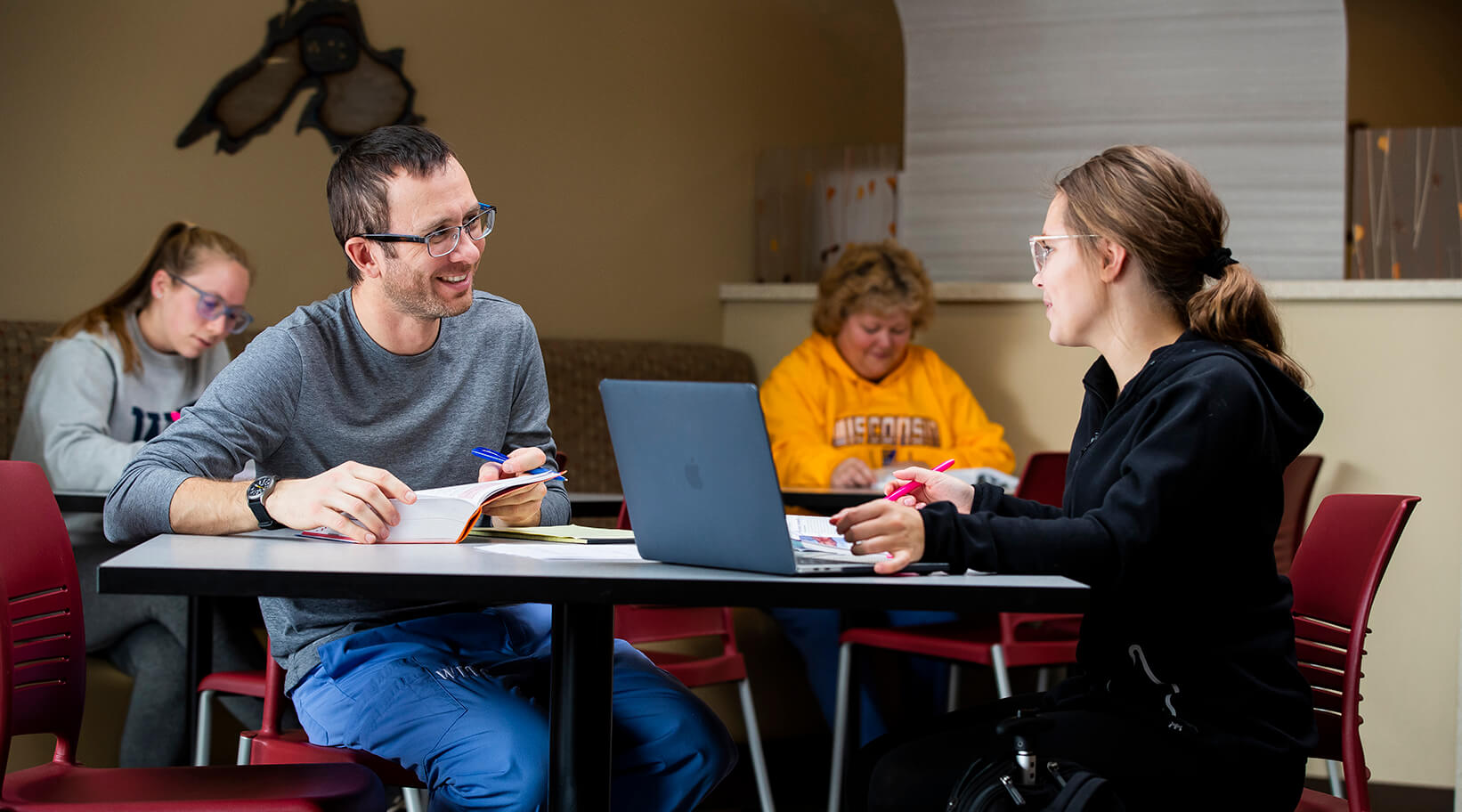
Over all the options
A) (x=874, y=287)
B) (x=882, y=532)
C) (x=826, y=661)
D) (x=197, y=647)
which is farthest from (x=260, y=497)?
(x=874, y=287)

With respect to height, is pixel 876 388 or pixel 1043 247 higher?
pixel 1043 247

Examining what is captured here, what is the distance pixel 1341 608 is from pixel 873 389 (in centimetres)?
226

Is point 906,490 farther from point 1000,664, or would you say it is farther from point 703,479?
point 1000,664

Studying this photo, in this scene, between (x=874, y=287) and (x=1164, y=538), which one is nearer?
(x=1164, y=538)

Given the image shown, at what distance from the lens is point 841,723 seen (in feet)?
9.86

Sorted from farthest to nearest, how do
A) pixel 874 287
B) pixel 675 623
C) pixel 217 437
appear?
1. pixel 874 287
2. pixel 675 623
3. pixel 217 437

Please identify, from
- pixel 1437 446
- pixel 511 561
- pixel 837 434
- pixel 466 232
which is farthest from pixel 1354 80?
pixel 511 561

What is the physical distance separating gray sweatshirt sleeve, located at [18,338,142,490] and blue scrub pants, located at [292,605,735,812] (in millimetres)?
1385

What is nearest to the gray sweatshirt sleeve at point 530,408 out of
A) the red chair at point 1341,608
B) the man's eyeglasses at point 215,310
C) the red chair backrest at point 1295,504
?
the red chair at point 1341,608

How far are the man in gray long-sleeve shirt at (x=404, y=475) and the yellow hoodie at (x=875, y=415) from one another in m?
1.93

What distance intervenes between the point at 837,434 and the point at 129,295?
1.95 metres

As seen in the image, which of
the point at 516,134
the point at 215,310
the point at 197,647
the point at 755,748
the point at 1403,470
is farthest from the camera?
the point at 516,134

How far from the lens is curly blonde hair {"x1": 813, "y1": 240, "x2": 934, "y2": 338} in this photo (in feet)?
12.9

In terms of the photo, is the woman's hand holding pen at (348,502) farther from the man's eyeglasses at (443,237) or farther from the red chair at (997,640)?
the red chair at (997,640)
